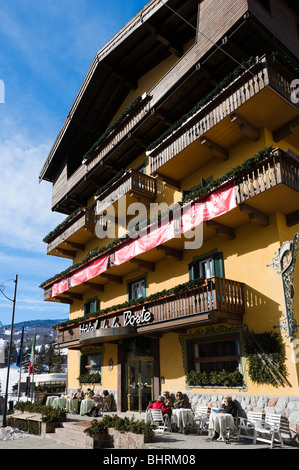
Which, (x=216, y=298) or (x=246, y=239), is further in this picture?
(x=246, y=239)

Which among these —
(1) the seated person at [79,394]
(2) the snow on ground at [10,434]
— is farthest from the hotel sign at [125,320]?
(2) the snow on ground at [10,434]

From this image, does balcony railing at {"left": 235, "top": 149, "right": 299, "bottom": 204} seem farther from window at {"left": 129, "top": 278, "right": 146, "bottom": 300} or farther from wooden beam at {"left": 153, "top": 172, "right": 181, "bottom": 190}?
window at {"left": 129, "top": 278, "right": 146, "bottom": 300}

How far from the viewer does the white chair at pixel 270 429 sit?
11383 mm

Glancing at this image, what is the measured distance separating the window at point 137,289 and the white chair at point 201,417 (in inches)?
290

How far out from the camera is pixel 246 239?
15.6 meters

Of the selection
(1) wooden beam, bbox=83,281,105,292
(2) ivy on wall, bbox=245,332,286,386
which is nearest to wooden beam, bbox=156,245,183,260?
(2) ivy on wall, bbox=245,332,286,386

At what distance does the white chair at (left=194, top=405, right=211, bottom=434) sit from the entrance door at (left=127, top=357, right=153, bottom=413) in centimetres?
466

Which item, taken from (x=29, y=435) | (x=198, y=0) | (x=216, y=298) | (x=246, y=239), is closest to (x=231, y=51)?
(x=198, y=0)

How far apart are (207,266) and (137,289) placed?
5.71m

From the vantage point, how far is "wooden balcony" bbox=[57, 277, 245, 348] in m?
14.1

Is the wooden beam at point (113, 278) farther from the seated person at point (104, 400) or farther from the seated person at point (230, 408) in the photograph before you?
the seated person at point (230, 408)

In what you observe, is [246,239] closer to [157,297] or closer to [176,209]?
[176,209]
